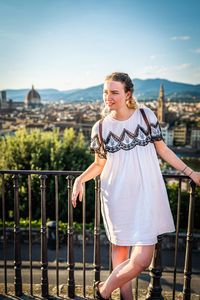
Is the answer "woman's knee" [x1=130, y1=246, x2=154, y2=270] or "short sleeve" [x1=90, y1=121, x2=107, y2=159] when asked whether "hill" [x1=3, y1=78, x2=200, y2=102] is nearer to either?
"short sleeve" [x1=90, y1=121, x2=107, y2=159]

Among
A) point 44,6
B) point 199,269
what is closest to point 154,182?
point 199,269

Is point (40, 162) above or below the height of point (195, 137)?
above

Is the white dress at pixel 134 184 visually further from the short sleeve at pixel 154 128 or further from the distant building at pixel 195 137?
the distant building at pixel 195 137

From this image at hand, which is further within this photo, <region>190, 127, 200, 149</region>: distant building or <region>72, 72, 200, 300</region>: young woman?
<region>190, 127, 200, 149</region>: distant building

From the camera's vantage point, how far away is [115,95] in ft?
5.46

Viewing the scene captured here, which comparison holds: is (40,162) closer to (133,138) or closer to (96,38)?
(133,138)

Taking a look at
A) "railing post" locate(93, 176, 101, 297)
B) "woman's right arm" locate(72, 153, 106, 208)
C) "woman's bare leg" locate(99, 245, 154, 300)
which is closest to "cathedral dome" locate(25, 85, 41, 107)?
"railing post" locate(93, 176, 101, 297)

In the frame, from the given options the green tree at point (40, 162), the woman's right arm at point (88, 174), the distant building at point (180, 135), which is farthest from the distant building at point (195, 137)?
the woman's right arm at point (88, 174)

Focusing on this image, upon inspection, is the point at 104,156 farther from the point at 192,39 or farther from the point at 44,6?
the point at 192,39

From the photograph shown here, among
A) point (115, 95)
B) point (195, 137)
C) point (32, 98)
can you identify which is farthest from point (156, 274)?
point (32, 98)

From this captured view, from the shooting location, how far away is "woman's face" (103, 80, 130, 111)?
1.65 m

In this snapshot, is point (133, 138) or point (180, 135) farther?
point (180, 135)

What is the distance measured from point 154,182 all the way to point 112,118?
1.50ft

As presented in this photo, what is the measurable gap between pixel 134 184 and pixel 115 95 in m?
0.53
